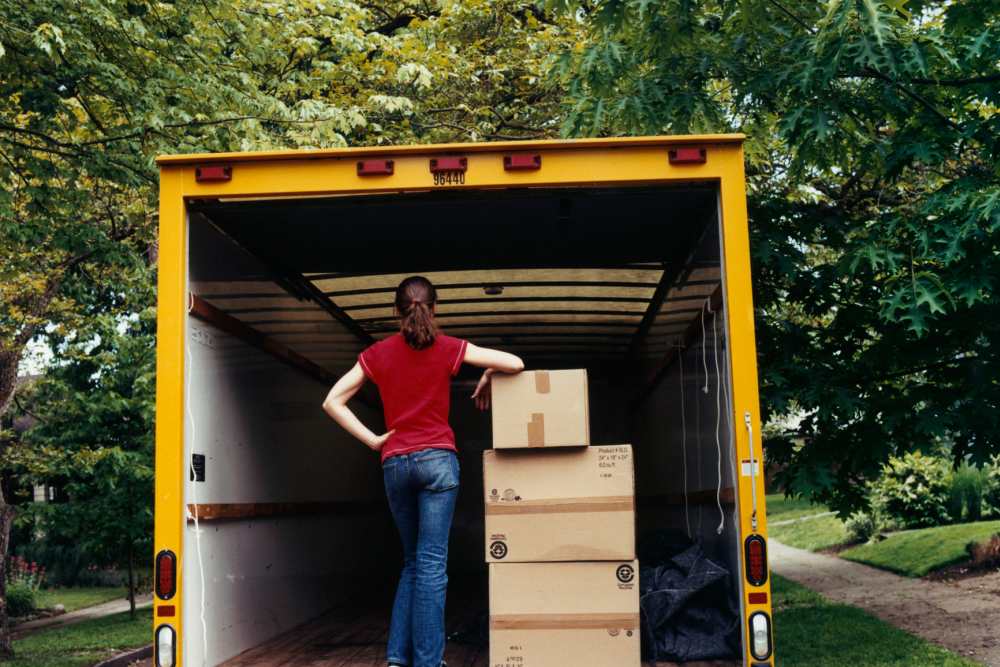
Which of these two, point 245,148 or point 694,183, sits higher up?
point 245,148

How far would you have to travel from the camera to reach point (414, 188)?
414cm

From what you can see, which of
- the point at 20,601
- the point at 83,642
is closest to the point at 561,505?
the point at 83,642

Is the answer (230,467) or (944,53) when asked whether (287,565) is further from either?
(944,53)

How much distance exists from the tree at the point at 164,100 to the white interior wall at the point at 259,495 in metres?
2.65

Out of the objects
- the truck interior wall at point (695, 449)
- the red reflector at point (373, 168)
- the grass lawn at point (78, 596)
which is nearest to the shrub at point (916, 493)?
the truck interior wall at point (695, 449)

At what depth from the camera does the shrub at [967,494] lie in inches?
573

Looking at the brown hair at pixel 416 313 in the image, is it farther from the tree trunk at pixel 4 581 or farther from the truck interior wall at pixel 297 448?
the tree trunk at pixel 4 581

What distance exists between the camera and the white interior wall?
4.56m

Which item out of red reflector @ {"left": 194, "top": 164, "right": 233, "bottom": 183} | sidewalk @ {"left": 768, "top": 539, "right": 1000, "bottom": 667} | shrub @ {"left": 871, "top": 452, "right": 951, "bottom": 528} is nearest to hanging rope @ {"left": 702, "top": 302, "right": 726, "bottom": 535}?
red reflector @ {"left": 194, "top": 164, "right": 233, "bottom": 183}

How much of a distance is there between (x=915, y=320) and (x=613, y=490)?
2488 mm

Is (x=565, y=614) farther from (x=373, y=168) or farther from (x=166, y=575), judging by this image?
(x=373, y=168)

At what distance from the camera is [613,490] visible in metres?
4.25

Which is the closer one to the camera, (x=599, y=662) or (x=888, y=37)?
(x=599, y=662)

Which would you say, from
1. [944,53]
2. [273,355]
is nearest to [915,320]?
[944,53]
